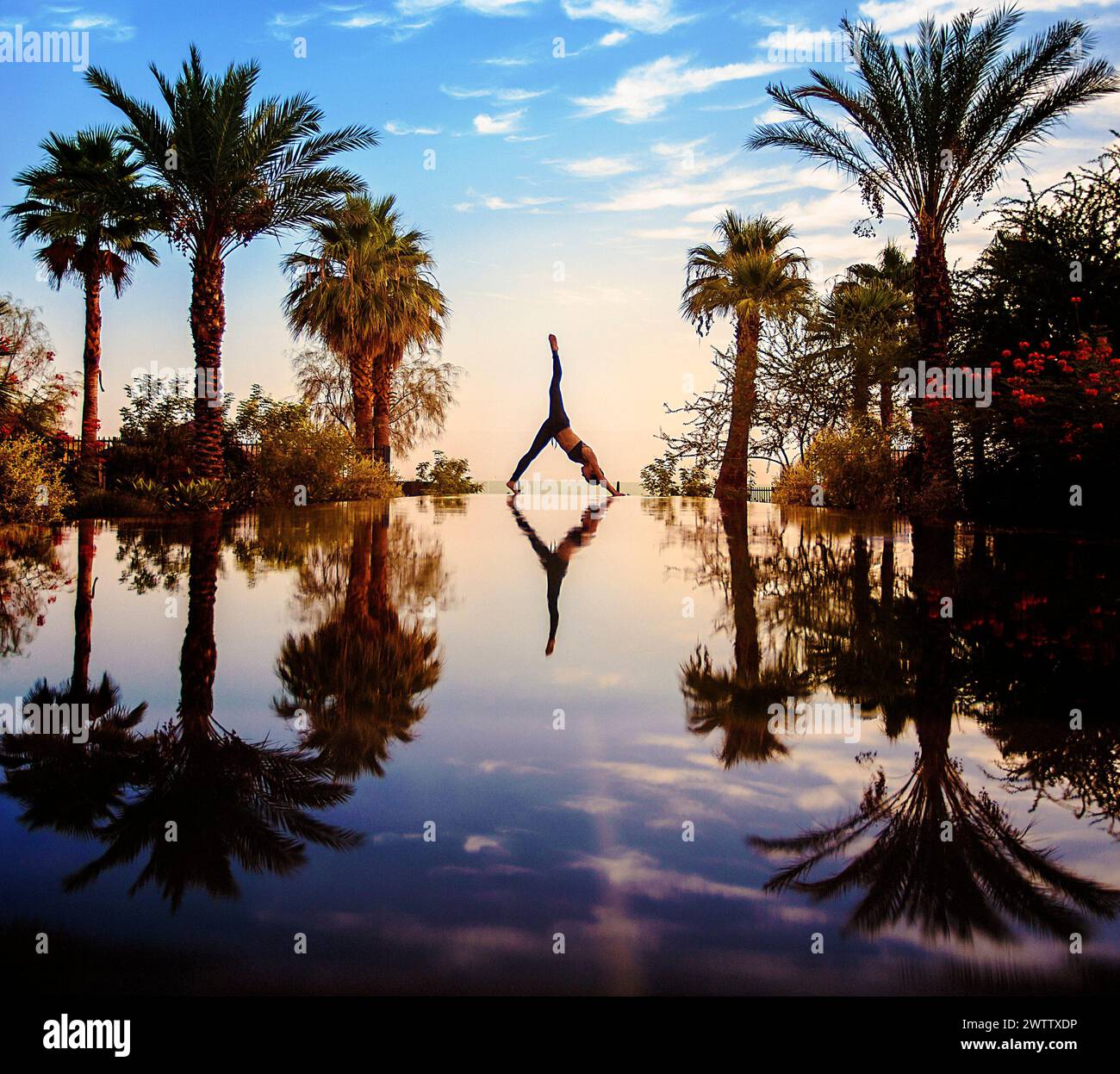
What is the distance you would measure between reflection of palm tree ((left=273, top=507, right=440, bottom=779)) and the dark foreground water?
3 cm

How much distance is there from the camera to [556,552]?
12922 mm

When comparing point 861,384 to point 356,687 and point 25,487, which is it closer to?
point 25,487

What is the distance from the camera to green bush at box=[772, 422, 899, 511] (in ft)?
74.1

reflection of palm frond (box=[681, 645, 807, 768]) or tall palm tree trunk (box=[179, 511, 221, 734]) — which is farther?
tall palm tree trunk (box=[179, 511, 221, 734])

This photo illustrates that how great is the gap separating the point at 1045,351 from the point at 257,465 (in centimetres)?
1758

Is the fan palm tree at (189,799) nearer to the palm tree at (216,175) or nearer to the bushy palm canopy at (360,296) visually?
the palm tree at (216,175)

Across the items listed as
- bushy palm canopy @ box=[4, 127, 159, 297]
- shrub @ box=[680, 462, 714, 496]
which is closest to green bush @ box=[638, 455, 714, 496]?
shrub @ box=[680, 462, 714, 496]

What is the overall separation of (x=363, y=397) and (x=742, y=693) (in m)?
28.8

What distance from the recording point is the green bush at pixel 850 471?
74.1 ft

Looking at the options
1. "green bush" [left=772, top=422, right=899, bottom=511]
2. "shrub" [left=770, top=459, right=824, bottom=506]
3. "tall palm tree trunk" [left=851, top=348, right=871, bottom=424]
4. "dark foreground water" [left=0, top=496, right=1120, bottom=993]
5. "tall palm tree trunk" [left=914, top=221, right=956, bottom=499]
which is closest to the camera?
"dark foreground water" [left=0, top=496, right=1120, bottom=993]

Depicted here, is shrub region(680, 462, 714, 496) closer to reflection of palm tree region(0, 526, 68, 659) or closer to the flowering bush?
the flowering bush

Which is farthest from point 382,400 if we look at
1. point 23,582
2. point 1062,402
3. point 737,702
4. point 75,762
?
point 75,762
